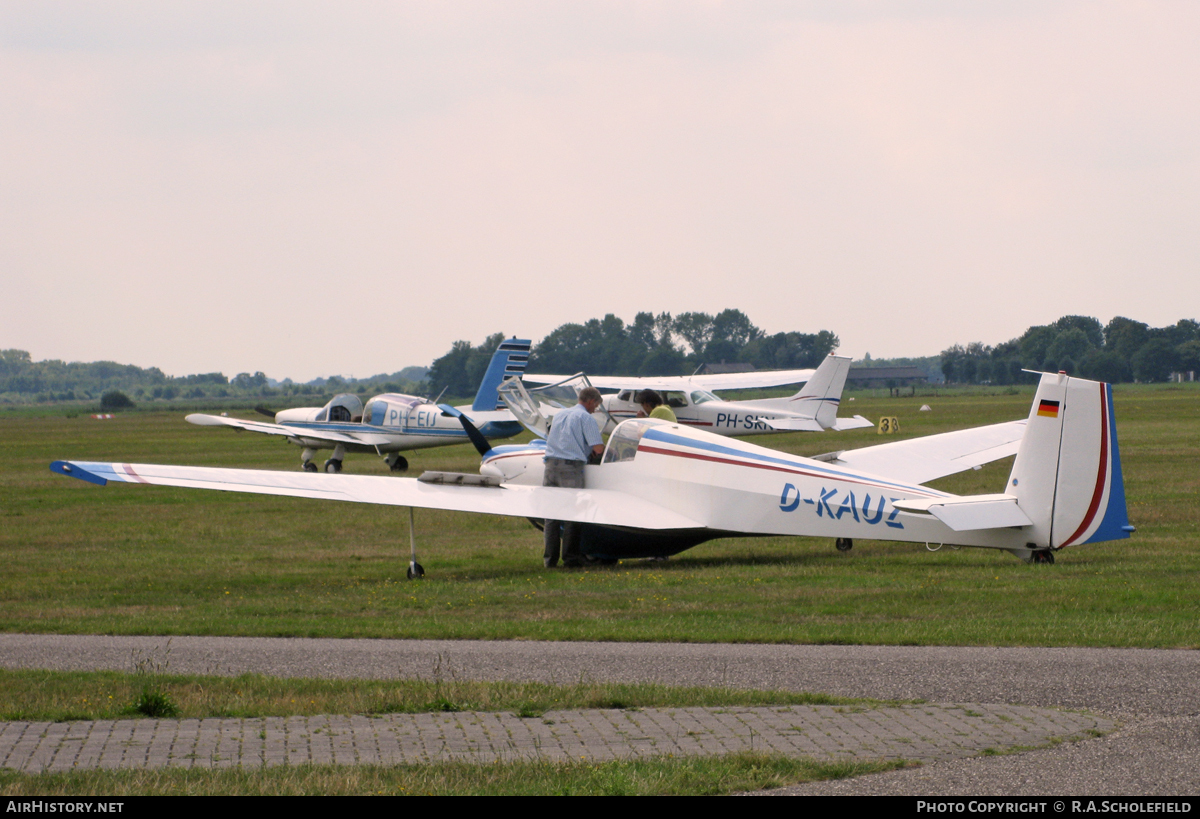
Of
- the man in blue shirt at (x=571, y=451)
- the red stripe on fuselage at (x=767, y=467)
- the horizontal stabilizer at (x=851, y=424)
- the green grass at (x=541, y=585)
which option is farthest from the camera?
the horizontal stabilizer at (x=851, y=424)

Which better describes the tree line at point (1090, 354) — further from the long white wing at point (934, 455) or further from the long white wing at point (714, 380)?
the long white wing at point (934, 455)

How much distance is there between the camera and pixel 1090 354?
431ft

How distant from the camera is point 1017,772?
475 centimetres

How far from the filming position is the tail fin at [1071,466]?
9.95 metres

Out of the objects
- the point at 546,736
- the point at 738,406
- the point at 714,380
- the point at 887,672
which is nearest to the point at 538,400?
the point at 738,406

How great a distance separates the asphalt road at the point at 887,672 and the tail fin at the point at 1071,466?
10.0 feet

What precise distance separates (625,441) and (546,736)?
7.17 metres

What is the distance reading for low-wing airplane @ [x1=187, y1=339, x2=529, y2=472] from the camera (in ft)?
93.2

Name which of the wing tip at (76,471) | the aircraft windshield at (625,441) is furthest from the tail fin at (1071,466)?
the wing tip at (76,471)

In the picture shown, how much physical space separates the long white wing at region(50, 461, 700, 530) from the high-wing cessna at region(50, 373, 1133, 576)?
0.02 m

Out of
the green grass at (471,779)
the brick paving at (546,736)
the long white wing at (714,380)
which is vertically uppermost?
the long white wing at (714,380)

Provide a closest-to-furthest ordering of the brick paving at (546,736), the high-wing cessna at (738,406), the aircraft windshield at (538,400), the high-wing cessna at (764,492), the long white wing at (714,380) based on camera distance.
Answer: the brick paving at (546,736)
the high-wing cessna at (764,492)
the aircraft windshield at (538,400)
the high-wing cessna at (738,406)
the long white wing at (714,380)
